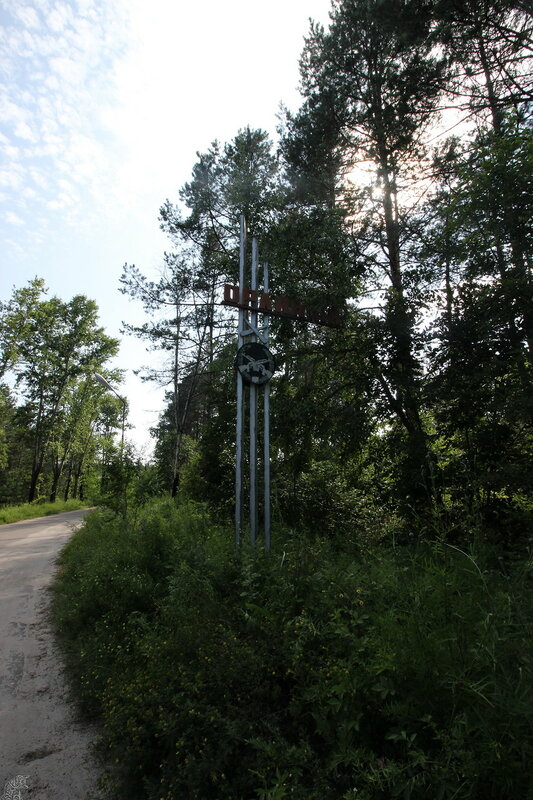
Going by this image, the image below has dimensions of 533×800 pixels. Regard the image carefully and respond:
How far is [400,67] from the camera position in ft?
27.2

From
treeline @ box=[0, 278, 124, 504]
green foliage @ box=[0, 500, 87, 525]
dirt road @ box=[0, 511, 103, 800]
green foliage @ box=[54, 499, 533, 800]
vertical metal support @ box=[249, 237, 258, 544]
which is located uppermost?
treeline @ box=[0, 278, 124, 504]

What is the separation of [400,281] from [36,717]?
8096 millimetres

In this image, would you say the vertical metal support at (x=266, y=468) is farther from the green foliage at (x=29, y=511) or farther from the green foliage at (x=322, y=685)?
the green foliage at (x=29, y=511)

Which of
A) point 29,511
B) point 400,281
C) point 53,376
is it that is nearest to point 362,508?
point 400,281

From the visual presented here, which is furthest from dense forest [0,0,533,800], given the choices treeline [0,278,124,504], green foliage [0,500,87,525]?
treeline [0,278,124,504]

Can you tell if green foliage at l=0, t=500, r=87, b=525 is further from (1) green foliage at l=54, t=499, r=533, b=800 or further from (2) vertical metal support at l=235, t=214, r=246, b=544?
(1) green foliage at l=54, t=499, r=533, b=800

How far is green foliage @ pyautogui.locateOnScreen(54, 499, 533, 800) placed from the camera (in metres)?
1.85

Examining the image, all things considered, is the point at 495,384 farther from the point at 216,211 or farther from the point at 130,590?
the point at 216,211

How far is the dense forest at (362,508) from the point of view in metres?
2.18

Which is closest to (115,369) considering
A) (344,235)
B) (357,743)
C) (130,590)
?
(344,235)

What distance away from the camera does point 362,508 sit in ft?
24.4

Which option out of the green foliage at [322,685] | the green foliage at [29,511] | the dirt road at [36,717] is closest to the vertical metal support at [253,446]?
the green foliage at [322,685]

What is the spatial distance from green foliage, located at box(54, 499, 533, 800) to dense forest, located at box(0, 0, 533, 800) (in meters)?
0.02

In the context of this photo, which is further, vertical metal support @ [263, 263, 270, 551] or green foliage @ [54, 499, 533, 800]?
vertical metal support @ [263, 263, 270, 551]
